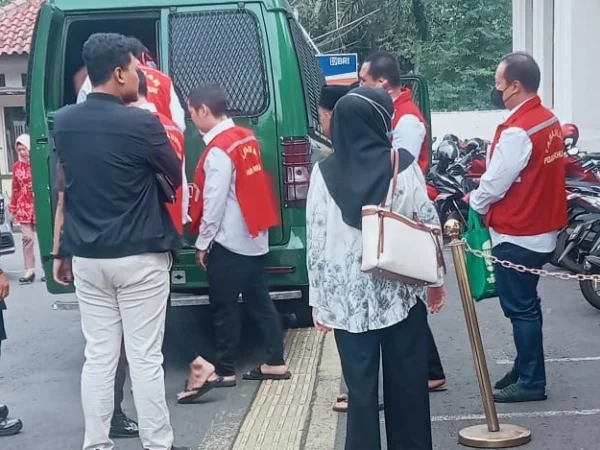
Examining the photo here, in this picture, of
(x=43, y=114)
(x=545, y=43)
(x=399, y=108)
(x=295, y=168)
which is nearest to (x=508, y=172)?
(x=399, y=108)

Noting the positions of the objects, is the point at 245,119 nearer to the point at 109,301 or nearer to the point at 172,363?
the point at 172,363

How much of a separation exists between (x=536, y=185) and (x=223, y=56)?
2.48 m

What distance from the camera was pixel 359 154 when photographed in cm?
429

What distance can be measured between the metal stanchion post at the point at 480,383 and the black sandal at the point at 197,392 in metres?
1.66

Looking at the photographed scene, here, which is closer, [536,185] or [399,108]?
[536,185]

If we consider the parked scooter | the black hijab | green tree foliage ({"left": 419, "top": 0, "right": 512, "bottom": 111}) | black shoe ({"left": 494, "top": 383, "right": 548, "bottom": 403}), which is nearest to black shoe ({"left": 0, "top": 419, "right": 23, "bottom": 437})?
the black hijab

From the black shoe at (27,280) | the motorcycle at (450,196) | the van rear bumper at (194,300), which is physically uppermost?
the van rear bumper at (194,300)

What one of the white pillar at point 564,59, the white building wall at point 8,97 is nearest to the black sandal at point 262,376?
the white pillar at point 564,59

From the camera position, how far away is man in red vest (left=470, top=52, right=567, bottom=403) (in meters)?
5.64

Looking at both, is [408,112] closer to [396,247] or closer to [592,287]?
[396,247]

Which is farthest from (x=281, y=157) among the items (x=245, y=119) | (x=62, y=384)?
(x=62, y=384)

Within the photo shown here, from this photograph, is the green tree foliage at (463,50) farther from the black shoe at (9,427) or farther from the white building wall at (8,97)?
the black shoe at (9,427)

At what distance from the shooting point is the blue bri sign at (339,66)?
15.2 metres

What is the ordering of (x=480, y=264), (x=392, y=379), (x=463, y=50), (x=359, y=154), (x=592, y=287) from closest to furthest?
(x=359, y=154) < (x=392, y=379) < (x=480, y=264) < (x=592, y=287) < (x=463, y=50)
